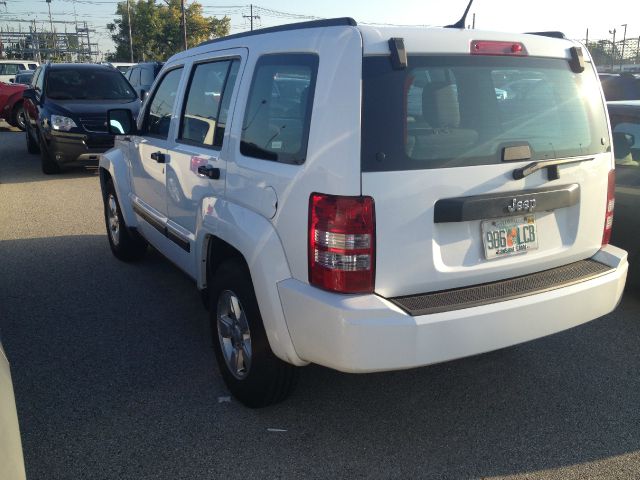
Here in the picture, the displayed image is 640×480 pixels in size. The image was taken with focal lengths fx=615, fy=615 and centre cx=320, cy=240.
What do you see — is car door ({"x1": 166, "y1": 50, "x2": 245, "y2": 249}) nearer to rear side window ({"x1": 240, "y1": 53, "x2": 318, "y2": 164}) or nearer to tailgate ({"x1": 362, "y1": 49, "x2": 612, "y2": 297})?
rear side window ({"x1": 240, "y1": 53, "x2": 318, "y2": 164})

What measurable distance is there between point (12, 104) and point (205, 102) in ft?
52.7

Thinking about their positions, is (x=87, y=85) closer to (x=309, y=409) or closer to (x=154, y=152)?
(x=154, y=152)

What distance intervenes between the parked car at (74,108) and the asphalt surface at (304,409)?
591 cm

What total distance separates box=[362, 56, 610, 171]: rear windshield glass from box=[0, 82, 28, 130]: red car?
56.6 ft

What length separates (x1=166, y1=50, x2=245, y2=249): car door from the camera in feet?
11.1

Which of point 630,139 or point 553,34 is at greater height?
point 553,34

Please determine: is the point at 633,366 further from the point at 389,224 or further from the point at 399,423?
the point at 389,224

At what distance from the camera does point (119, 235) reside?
5793 mm

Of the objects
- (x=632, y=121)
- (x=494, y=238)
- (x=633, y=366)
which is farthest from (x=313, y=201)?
(x=632, y=121)

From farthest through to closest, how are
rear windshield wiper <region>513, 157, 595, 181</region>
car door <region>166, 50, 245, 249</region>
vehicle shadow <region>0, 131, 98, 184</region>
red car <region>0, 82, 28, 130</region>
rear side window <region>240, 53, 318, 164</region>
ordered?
red car <region>0, 82, 28, 130</region> → vehicle shadow <region>0, 131, 98, 184</region> → car door <region>166, 50, 245, 249</region> → rear windshield wiper <region>513, 157, 595, 181</region> → rear side window <region>240, 53, 318, 164</region>

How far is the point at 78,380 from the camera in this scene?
3.61 metres

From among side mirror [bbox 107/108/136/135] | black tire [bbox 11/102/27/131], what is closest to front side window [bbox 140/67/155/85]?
black tire [bbox 11/102/27/131]

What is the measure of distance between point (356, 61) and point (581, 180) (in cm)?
136

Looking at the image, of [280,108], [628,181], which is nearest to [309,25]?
[280,108]
